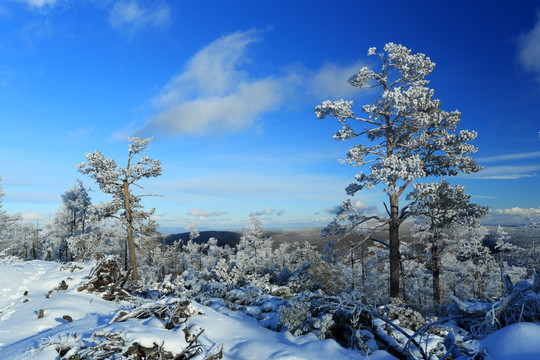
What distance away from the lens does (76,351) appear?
356 cm

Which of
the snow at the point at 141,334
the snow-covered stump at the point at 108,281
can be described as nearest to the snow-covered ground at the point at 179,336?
the snow at the point at 141,334

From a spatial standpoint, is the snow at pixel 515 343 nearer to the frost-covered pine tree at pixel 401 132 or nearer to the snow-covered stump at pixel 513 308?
the snow-covered stump at pixel 513 308

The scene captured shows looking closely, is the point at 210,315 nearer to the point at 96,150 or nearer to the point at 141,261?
the point at 96,150

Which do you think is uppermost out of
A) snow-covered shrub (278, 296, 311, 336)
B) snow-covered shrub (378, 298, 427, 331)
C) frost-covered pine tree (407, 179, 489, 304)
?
frost-covered pine tree (407, 179, 489, 304)

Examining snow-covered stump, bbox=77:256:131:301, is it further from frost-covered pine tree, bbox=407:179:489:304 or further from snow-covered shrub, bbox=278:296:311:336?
frost-covered pine tree, bbox=407:179:489:304

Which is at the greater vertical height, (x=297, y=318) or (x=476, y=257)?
(x=297, y=318)

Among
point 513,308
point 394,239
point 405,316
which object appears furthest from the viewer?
point 394,239

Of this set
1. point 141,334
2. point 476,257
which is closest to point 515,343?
point 141,334

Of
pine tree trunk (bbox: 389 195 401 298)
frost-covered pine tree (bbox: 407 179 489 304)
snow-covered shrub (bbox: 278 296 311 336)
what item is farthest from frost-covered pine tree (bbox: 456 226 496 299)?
snow-covered shrub (bbox: 278 296 311 336)

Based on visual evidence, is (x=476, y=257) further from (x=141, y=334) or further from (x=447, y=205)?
(x=141, y=334)

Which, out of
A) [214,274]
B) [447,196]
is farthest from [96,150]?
[447,196]

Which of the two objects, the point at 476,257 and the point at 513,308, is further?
the point at 476,257

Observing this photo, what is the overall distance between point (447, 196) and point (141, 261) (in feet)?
194

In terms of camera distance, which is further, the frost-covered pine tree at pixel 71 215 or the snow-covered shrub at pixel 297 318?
the frost-covered pine tree at pixel 71 215
